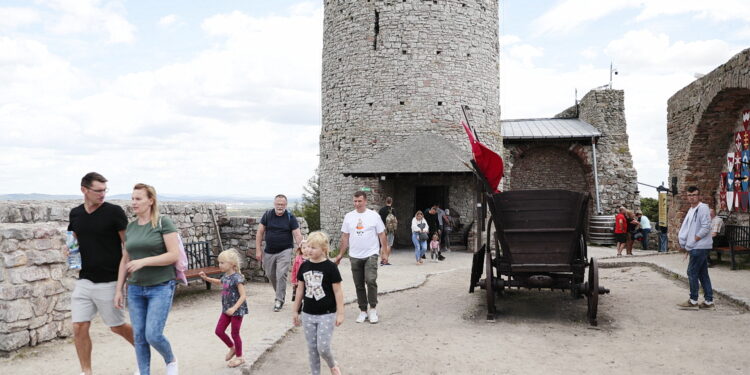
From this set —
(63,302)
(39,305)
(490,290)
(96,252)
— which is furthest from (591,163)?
(96,252)

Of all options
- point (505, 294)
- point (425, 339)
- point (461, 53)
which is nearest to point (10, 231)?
point (425, 339)

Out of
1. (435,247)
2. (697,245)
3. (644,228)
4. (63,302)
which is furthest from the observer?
(644,228)

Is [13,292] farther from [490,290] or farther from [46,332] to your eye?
[490,290]

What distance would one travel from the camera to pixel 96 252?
159 inches

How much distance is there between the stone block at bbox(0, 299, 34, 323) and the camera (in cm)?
496

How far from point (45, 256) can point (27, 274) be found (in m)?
0.24

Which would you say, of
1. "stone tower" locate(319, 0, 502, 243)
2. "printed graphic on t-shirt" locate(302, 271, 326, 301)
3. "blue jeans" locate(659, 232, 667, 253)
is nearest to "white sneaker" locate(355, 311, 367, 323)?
"printed graphic on t-shirt" locate(302, 271, 326, 301)

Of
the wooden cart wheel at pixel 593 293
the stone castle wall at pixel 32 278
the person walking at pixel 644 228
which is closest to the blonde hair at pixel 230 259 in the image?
the stone castle wall at pixel 32 278

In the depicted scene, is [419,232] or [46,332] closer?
[46,332]

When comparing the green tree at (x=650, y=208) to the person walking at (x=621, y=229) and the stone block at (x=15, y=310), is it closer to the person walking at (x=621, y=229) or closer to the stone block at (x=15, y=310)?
the person walking at (x=621, y=229)

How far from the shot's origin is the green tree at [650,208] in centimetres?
3021

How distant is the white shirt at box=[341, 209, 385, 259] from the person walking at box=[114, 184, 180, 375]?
2663 mm

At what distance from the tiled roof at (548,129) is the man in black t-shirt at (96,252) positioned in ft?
57.6

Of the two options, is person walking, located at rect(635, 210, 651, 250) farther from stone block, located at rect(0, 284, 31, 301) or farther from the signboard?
stone block, located at rect(0, 284, 31, 301)
